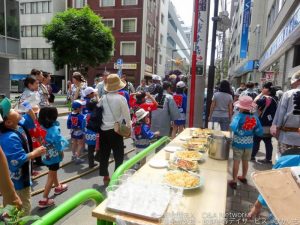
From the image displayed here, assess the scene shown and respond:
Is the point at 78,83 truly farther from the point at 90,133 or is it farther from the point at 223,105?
the point at 223,105

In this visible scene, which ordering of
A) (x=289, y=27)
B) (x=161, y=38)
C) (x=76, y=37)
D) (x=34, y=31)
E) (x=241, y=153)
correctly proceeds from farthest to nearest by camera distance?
(x=161, y=38)
(x=34, y=31)
(x=76, y=37)
(x=289, y=27)
(x=241, y=153)

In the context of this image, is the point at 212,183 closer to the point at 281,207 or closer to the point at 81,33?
the point at 281,207

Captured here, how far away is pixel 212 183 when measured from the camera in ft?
8.15

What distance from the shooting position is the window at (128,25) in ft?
101

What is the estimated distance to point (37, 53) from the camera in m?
35.9

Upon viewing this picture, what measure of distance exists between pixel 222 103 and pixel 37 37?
35.0 metres

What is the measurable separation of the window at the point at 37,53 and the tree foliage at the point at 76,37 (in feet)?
45.5

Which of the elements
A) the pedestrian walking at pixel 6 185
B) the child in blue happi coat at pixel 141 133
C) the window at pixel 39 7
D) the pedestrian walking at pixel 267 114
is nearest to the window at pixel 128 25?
the window at pixel 39 7

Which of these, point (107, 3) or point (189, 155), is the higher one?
point (107, 3)

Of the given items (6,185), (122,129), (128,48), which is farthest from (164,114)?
(128,48)

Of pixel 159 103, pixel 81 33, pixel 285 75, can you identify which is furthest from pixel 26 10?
pixel 159 103

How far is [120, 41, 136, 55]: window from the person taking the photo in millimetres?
31078

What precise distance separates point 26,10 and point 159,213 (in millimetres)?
40307

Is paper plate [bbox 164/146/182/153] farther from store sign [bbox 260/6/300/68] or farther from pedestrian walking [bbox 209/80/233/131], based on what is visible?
store sign [bbox 260/6/300/68]
